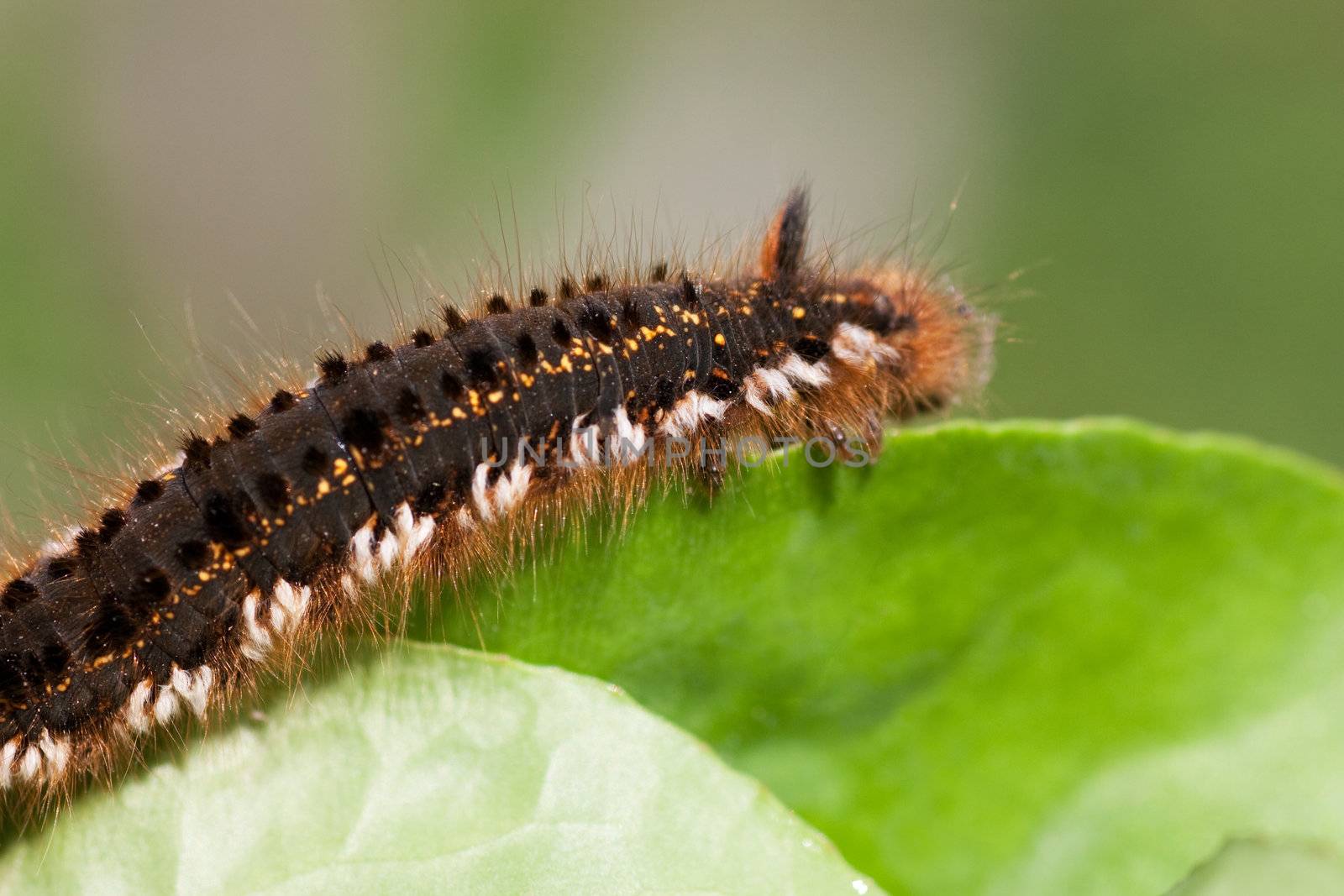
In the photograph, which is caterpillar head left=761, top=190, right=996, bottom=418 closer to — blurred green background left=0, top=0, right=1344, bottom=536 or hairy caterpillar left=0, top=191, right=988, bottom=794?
hairy caterpillar left=0, top=191, right=988, bottom=794

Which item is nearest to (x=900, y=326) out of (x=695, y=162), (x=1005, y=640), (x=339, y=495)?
(x=1005, y=640)

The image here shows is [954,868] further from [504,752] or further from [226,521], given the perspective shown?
[226,521]

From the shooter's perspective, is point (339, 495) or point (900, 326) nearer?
point (339, 495)

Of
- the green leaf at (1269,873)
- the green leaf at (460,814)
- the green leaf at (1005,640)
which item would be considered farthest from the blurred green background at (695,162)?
the green leaf at (1269,873)

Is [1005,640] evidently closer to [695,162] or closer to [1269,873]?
A: [1269,873]

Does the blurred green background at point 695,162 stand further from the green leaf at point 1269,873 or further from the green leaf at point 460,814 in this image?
the green leaf at point 1269,873
